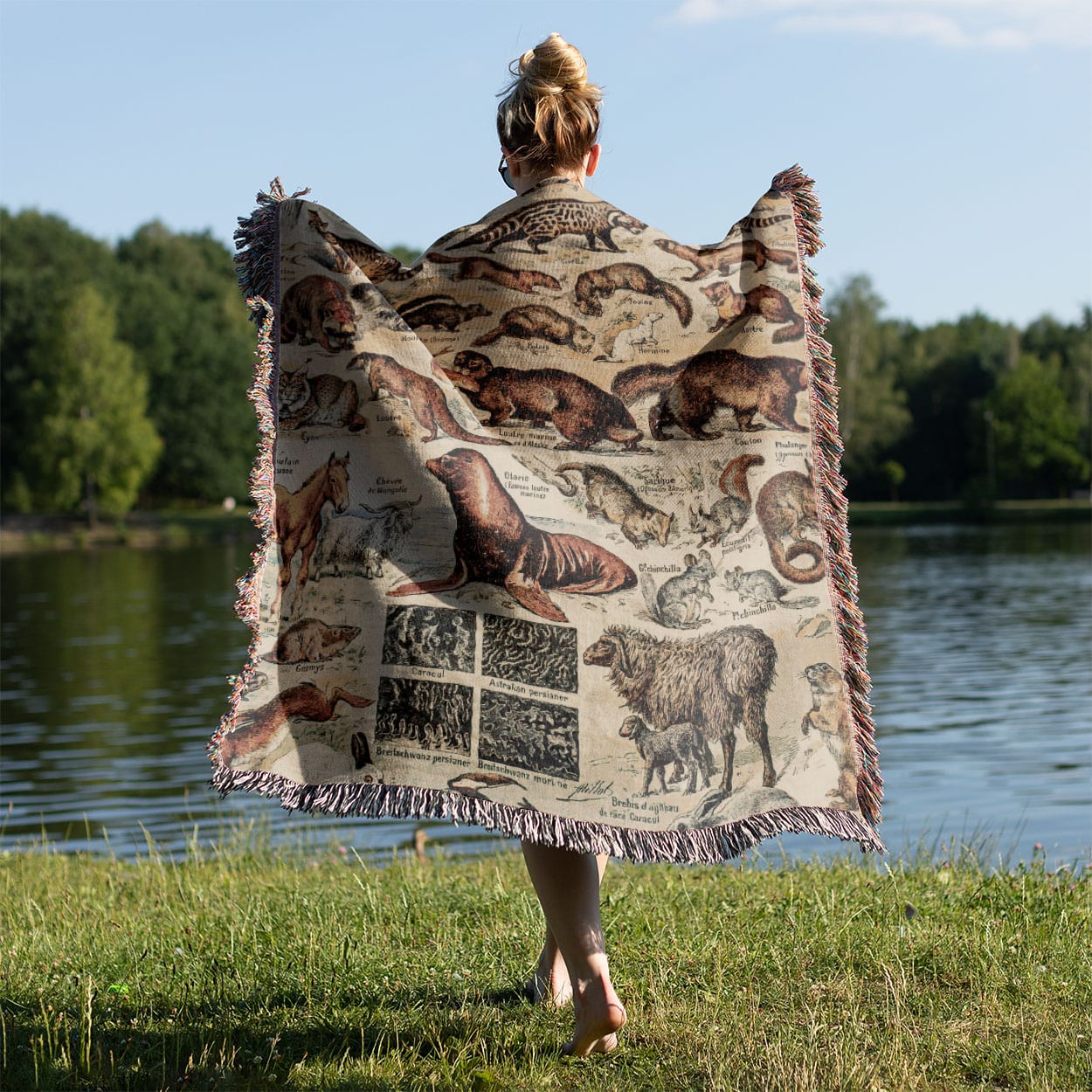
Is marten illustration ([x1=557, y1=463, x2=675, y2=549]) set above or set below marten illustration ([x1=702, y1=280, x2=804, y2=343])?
below

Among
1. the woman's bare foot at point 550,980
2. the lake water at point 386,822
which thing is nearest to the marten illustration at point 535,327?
the woman's bare foot at point 550,980

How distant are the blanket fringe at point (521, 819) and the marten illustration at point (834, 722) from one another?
170 millimetres

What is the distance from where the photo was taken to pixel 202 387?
58.9 m

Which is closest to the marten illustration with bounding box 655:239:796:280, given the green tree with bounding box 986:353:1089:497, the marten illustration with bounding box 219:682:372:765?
the marten illustration with bounding box 219:682:372:765

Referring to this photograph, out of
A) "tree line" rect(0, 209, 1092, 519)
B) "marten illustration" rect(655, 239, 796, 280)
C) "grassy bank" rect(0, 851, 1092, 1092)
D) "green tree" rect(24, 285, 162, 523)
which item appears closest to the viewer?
Result: "grassy bank" rect(0, 851, 1092, 1092)

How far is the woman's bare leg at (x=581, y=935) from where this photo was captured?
2949mm

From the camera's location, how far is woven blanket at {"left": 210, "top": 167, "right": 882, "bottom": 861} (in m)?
3.11

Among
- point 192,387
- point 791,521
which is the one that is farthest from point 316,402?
point 192,387

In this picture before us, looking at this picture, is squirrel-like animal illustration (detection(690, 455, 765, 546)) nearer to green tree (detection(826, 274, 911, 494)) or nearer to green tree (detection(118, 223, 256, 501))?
green tree (detection(118, 223, 256, 501))

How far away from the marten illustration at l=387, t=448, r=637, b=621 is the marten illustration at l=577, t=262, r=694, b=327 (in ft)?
1.55

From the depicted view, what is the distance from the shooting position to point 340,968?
3582 millimetres

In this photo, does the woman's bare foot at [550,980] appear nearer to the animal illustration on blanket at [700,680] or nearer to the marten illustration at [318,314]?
the animal illustration on blanket at [700,680]

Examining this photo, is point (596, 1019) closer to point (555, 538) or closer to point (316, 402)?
point (555, 538)

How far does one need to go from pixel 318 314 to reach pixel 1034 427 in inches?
2766
